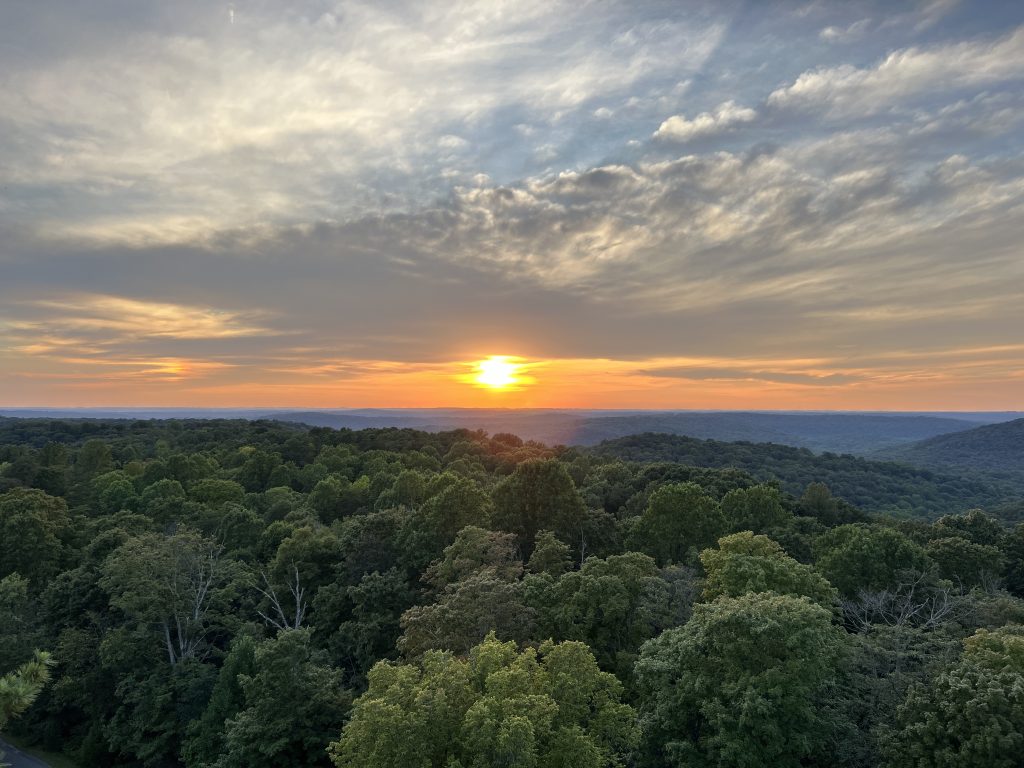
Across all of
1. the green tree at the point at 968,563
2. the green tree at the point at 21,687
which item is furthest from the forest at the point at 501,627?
the green tree at the point at 968,563

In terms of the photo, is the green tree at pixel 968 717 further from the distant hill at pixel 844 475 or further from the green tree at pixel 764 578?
the distant hill at pixel 844 475

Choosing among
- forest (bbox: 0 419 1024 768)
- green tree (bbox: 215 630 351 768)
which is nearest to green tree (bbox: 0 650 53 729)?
forest (bbox: 0 419 1024 768)

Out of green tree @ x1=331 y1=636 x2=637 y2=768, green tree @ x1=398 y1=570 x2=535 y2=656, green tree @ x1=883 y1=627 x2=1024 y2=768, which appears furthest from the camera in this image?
green tree @ x1=398 y1=570 x2=535 y2=656

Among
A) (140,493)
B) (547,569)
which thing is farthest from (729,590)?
(140,493)

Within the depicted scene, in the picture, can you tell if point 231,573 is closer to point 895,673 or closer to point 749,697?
point 749,697

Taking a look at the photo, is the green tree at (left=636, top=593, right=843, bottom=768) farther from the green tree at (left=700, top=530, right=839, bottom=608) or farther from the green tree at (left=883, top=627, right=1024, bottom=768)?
the green tree at (left=700, top=530, right=839, bottom=608)

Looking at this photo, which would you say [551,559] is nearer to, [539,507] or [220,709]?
[539,507]
